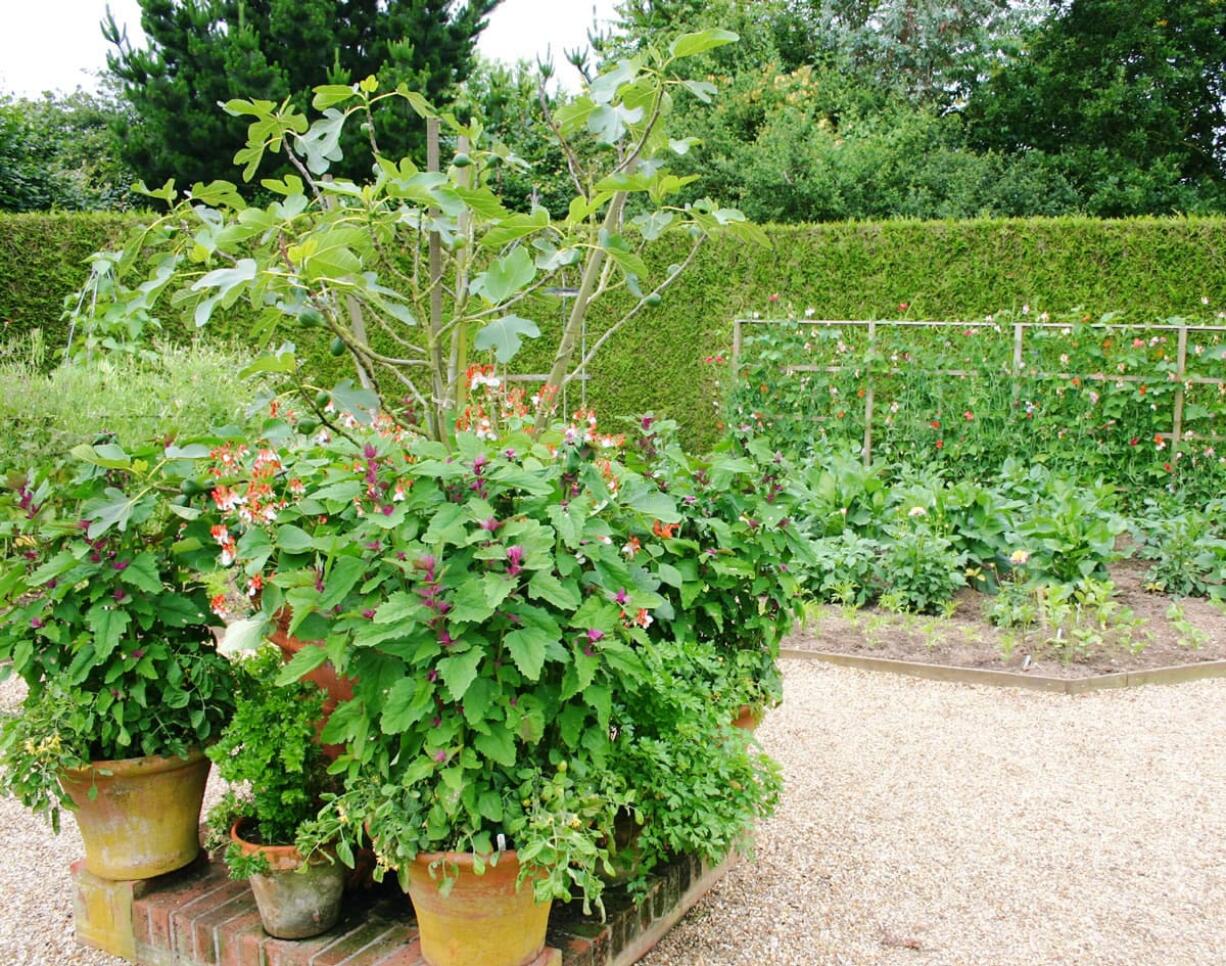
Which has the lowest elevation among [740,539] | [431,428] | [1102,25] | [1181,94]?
[740,539]

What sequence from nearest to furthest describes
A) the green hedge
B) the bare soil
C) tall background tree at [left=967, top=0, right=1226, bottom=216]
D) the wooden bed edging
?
1. the wooden bed edging
2. the bare soil
3. the green hedge
4. tall background tree at [left=967, top=0, right=1226, bottom=216]

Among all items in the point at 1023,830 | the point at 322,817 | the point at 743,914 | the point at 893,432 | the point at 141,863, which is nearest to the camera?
the point at 322,817

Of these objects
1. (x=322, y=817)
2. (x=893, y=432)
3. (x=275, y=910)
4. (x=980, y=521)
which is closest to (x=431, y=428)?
(x=322, y=817)

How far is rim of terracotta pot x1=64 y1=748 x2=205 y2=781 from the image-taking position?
6.83 ft

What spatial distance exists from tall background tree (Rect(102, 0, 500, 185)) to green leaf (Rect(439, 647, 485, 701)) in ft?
29.8

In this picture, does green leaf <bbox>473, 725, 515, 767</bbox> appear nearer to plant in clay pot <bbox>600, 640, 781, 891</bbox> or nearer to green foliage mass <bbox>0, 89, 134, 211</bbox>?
plant in clay pot <bbox>600, 640, 781, 891</bbox>

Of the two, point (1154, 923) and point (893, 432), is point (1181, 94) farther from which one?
A: point (1154, 923)

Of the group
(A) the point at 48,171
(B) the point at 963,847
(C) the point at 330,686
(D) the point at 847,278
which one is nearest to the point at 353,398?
(C) the point at 330,686

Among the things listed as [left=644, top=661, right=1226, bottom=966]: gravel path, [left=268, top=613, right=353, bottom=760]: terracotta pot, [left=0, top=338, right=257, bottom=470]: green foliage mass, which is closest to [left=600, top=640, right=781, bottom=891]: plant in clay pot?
[left=644, top=661, right=1226, bottom=966]: gravel path

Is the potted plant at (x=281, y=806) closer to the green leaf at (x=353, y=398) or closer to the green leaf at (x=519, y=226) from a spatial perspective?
the green leaf at (x=353, y=398)

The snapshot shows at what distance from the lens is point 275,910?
1951mm

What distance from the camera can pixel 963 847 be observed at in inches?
108

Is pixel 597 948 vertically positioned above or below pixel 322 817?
below

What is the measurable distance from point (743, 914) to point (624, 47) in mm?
15005
